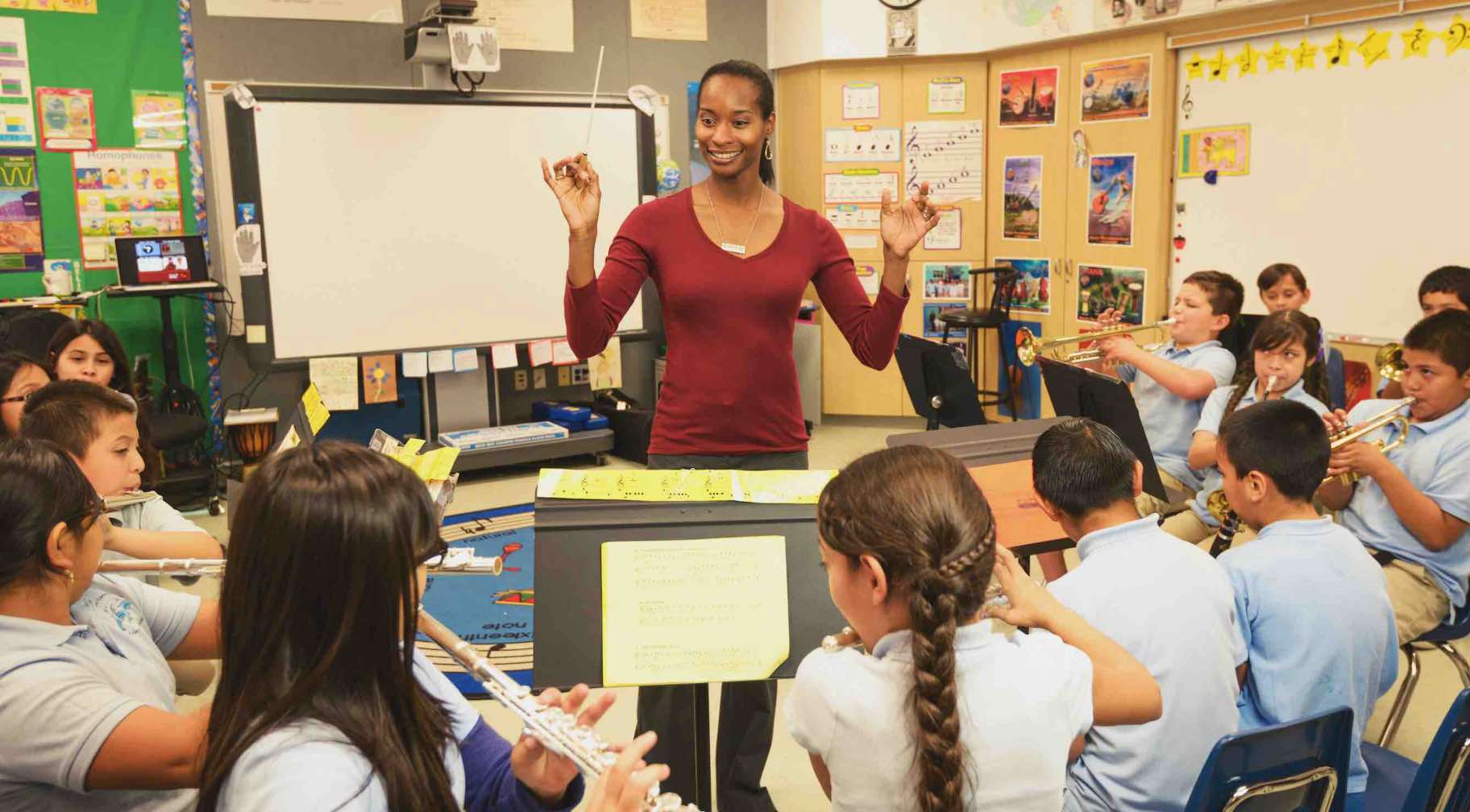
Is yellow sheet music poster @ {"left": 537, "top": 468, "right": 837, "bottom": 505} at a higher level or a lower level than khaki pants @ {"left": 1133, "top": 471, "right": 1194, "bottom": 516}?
higher

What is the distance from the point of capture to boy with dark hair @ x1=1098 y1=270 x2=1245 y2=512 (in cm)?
366

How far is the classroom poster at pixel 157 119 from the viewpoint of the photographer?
5.54 meters

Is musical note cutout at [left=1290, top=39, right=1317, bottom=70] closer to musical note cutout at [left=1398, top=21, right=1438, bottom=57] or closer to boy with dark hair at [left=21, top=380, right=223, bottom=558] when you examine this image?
musical note cutout at [left=1398, top=21, right=1438, bottom=57]

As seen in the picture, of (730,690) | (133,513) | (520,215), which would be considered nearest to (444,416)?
(520,215)

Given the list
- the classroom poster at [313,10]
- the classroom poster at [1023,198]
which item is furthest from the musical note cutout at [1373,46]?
the classroom poster at [313,10]

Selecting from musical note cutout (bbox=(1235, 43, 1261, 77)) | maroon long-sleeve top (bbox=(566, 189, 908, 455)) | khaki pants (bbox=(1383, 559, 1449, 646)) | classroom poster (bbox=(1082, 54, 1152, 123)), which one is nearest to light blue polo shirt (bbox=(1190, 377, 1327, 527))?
khaki pants (bbox=(1383, 559, 1449, 646))

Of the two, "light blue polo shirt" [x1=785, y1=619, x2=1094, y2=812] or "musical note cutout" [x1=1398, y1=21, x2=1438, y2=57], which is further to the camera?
"musical note cutout" [x1=1398, y1=21, x2=1438, y2=57]

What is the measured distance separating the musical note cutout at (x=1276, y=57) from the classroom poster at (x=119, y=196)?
508 cm

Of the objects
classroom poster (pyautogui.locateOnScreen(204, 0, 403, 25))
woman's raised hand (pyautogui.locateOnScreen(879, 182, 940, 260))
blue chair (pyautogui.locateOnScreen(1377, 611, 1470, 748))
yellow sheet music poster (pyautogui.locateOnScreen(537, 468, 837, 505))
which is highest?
classroom poster (pyautogui.locateOnScreen(204, 0, 403, 25))

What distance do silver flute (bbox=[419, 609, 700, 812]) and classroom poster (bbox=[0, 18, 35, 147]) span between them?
5083 mm

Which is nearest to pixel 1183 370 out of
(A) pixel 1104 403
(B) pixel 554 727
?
(A) pixel 1104 403

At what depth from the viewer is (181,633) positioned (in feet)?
6.09

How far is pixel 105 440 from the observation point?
2.24 meters

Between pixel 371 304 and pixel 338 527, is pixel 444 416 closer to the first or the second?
pixel 371 304
